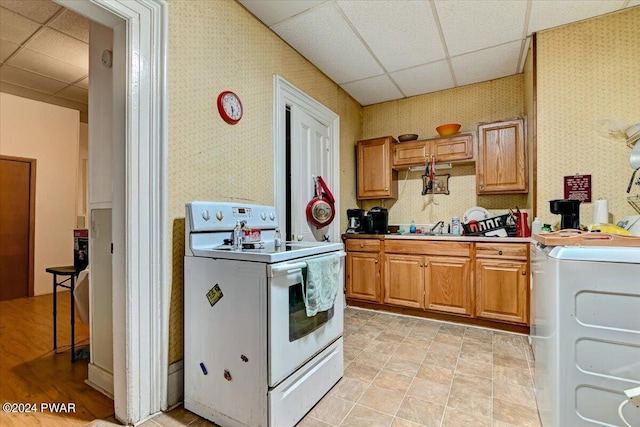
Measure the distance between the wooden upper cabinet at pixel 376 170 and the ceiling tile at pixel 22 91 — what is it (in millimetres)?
4144

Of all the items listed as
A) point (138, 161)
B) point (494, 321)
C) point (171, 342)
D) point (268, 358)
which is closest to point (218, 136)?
point (138, 161)

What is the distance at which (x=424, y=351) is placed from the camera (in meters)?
2.42

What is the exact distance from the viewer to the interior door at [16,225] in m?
4.00

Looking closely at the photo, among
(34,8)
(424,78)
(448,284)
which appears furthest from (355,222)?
(34,8)

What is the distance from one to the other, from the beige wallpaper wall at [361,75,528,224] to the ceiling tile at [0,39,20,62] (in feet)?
12.3

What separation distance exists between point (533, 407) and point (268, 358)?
4.92ft

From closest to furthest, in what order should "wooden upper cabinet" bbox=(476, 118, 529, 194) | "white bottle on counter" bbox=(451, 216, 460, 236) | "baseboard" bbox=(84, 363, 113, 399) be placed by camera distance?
"baseboard" bbox=(84, 363, 113, 399) < "wooden upper cabinet" bbox=(476, 118, 529, 194) < "white bottle on counter" bbox=(451, 216, 460, 236)

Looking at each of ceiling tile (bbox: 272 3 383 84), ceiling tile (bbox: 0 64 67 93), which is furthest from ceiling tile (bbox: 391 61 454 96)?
ceiling tile (bbox: 0 64 67 93)

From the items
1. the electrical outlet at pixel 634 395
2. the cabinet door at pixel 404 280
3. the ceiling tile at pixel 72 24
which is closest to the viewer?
the electrical outlet at pixel 634 395

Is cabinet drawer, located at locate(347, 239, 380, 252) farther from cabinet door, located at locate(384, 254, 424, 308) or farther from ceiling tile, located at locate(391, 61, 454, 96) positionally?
ceiling tile, located at locate(391, 61, 454, 96)

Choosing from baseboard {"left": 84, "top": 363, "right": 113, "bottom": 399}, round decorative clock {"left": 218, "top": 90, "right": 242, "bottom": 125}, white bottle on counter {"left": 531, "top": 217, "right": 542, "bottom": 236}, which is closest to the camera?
baseboard {"left": 84, "top": 363, "right": 113, "bottom": 399}

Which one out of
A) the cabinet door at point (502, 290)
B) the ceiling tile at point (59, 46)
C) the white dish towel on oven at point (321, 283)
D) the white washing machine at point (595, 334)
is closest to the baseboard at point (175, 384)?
the white dish towel on oven at point (321, 283)

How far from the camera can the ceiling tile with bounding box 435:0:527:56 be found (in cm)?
225

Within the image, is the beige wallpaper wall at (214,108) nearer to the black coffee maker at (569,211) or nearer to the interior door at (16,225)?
the black coffee maker at (569,211)
